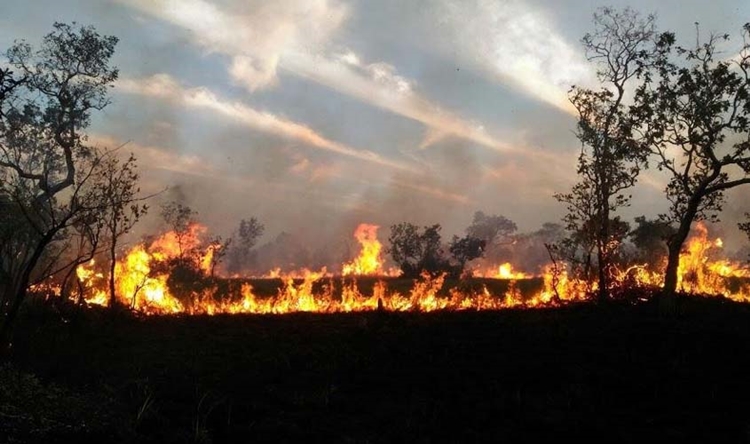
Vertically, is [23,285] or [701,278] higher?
[701,278]

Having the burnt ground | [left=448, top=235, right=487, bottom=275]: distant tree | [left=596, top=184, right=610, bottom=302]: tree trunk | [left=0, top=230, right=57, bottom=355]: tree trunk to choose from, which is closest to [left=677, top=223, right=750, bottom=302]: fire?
[left=596, top=184, right=610, bottom=302]: tree trunk

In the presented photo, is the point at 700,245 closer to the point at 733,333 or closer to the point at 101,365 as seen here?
the point at 733,333

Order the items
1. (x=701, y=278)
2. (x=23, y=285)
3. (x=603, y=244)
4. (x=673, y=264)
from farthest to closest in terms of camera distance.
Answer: (x=701, y=278), (x=603, y=244), (x=673, y=264), (x=23, y=285)

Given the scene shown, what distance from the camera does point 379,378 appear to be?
52.5 feet

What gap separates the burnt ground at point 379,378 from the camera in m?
11.8

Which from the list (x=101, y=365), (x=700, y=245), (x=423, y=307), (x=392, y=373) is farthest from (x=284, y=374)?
(x=700, y=245)

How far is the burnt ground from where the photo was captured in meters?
11.8

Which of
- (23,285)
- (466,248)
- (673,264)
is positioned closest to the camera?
(23,285)

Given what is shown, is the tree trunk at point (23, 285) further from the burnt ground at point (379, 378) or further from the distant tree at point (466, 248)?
the distant tree at point (466, 248)

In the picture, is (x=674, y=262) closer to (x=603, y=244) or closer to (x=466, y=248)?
(x=603, y=244)

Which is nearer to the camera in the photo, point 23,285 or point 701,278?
point 23,285

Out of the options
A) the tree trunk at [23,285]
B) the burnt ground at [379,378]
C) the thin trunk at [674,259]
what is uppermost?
the thin trunk at [674,259]

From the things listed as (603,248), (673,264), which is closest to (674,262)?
(673,264)

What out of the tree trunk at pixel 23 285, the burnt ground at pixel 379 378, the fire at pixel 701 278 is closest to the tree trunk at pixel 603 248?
the burnt ground at pixel 379 378
